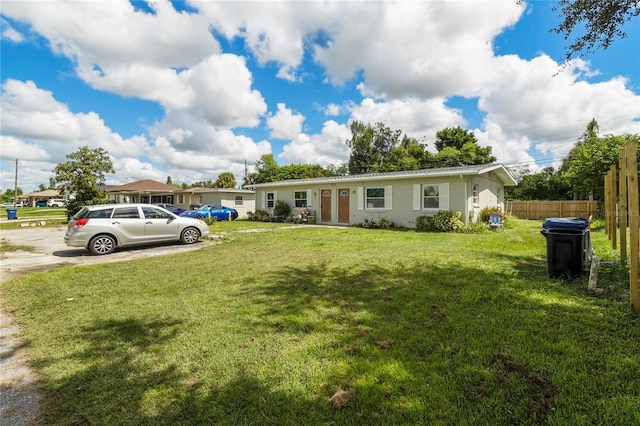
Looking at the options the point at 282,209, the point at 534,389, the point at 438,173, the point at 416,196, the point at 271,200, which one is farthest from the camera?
the point at 271,200

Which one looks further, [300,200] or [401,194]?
[300,200]

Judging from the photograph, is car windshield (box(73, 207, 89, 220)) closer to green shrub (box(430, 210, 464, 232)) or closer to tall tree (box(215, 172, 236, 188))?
green shrub (box(430, 210, 464, 232))

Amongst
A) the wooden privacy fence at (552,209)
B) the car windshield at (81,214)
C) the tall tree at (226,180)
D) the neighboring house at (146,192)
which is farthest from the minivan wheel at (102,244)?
the tall tree at (226,180)

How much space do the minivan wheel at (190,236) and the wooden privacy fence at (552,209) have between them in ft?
75.1

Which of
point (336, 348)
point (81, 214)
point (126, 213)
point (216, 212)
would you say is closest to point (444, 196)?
point (126, 213)

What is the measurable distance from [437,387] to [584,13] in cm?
665

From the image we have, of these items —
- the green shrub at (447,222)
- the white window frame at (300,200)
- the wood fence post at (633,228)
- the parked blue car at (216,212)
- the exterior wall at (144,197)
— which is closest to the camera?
the wood fence post at (633,228)

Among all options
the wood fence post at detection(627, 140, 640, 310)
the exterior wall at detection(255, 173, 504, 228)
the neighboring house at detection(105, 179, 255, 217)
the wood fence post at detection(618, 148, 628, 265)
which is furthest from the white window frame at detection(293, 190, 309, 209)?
the wood fence post at detection(627, 140, 640, 310)

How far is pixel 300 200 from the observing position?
65.5 feet

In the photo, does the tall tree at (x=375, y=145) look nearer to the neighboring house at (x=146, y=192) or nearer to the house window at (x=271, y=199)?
the house window at (x=271, y=199)

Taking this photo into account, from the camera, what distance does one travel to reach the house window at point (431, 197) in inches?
565

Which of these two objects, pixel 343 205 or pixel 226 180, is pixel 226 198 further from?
pixel 226 180

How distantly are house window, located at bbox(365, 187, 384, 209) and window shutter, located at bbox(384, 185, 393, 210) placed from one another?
0.72 feet

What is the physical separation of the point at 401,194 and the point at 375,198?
149cm
